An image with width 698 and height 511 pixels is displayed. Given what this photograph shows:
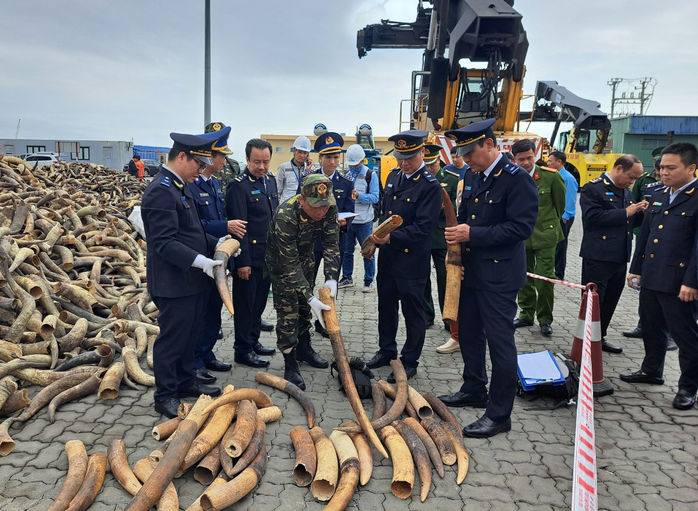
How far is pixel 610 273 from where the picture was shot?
4.75 meters

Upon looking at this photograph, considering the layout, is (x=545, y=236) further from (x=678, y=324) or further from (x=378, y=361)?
(x=378, y=361)

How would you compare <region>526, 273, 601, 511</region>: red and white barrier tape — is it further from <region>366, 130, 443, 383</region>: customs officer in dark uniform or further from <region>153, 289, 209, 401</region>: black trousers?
<region>153, 289, 209, 401</region>: black trousers

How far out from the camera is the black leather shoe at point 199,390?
388 centimetres

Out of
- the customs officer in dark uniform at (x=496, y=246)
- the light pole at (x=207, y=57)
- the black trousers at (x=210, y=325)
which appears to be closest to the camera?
the customs officer in dark uniform at (x=496, y=246)

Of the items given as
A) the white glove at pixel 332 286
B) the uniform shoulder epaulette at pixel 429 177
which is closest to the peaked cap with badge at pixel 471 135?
the uniform shoulder epaulette at pixel 429 177

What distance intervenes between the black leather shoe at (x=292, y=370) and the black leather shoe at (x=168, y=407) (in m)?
0.98

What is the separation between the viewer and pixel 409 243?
418 cm

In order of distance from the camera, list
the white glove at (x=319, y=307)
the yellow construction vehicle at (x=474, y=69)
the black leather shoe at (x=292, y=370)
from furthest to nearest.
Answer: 1. the yellow construction vehicle at (x=474, y=69)
2. the black leather shoe at (x=292, y=370)
3. the white glove at (x=319, y=307)

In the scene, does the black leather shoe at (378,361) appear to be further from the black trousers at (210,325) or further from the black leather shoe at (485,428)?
the black trousers at (210,325)

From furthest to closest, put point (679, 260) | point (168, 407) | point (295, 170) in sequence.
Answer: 1. point (295, 170)
2. point (679, 260)
3. point (168, 407)

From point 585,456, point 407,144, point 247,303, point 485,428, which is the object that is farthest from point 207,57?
point 585,456

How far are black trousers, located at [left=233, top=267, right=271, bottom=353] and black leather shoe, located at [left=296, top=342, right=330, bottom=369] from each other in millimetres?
482

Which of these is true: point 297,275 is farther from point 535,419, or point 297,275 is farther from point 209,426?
point 535,419

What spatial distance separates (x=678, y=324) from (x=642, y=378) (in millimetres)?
735
